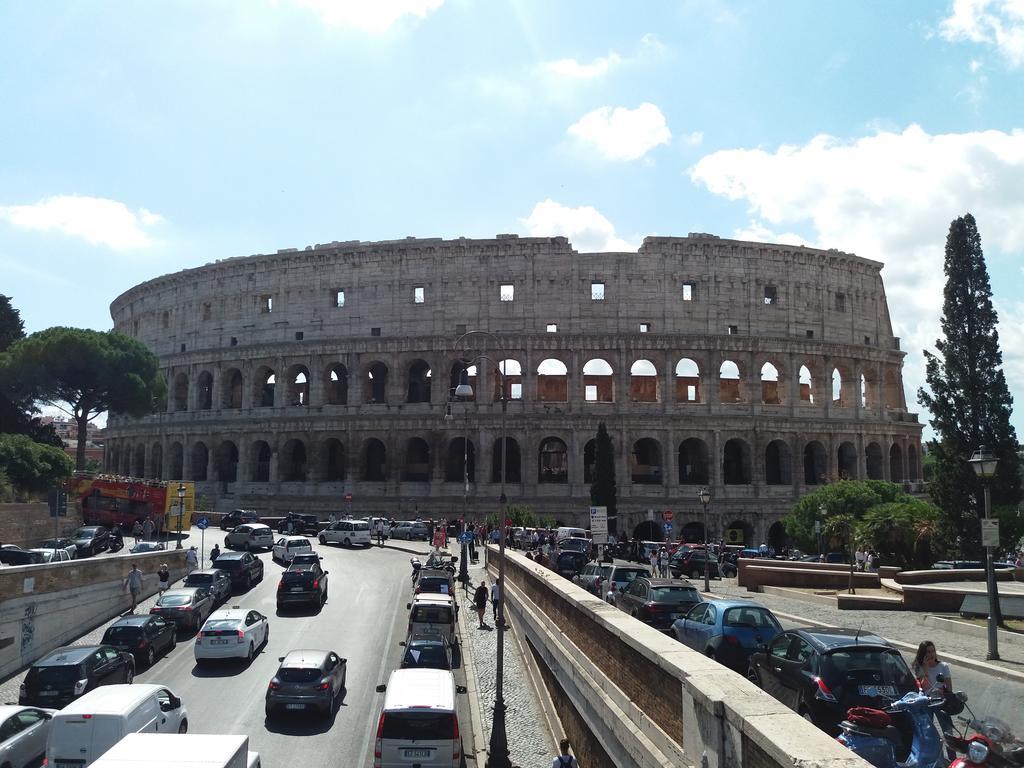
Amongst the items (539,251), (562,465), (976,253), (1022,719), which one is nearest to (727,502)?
(562,465)

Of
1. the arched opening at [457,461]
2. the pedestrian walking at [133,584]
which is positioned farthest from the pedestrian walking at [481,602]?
the arched opening at [457,461]

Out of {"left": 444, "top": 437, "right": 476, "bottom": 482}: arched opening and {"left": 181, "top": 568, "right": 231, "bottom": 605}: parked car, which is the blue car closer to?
{"left": 181, "top": 568, "right": 231, "bottom": 605}: parked car

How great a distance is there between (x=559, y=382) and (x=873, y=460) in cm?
2365

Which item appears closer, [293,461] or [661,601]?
[661,601]

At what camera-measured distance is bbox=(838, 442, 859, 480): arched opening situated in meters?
54.7

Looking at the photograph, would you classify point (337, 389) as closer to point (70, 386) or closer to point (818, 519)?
point (70, 386)

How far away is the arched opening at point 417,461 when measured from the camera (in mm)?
56062

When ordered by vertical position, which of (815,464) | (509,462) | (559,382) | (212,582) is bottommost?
(212,582)

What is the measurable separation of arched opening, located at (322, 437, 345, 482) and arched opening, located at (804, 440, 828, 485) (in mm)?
33329

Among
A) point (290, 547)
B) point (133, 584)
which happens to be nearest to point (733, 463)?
point (290, 547)

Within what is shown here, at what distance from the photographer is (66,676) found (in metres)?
15.3

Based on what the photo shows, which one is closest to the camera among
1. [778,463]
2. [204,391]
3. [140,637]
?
[140,637]

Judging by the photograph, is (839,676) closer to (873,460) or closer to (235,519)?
(235,519)

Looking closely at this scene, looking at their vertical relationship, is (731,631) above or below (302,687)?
above
